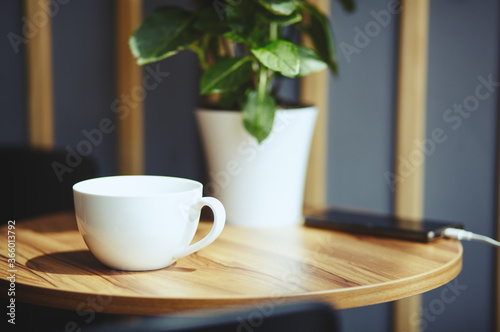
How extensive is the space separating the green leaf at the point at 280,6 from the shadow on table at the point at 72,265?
42cm

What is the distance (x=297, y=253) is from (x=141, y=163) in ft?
2.62

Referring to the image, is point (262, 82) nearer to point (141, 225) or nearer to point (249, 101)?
point (249, 101)

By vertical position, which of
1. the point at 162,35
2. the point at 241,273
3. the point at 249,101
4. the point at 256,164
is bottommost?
the point at 241,273

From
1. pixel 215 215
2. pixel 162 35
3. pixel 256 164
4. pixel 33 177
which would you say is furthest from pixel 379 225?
pixel 33 177

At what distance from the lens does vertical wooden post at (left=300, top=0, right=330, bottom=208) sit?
55.8 inches

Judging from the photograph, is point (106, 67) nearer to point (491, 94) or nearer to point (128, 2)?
point (128, 2)

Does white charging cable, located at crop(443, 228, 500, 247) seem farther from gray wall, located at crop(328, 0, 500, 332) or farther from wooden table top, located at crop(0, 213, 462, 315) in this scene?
gray wall, located at crop(328, 0, 500, 332)

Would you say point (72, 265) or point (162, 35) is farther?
point (162, 35)

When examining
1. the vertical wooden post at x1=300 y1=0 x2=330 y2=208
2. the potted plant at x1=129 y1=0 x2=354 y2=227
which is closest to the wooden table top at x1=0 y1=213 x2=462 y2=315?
the potted plant at x1=129 y1=0 x2=354 y2=227

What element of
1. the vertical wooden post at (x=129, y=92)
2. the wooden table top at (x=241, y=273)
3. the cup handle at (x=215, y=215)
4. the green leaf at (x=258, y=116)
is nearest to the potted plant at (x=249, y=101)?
the green leaf at (x=258, y=116)

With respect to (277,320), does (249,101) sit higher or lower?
higher

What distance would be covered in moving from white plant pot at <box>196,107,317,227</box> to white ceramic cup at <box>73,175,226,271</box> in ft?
0.85

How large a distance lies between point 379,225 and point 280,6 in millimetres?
372

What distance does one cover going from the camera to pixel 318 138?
4.71ft
